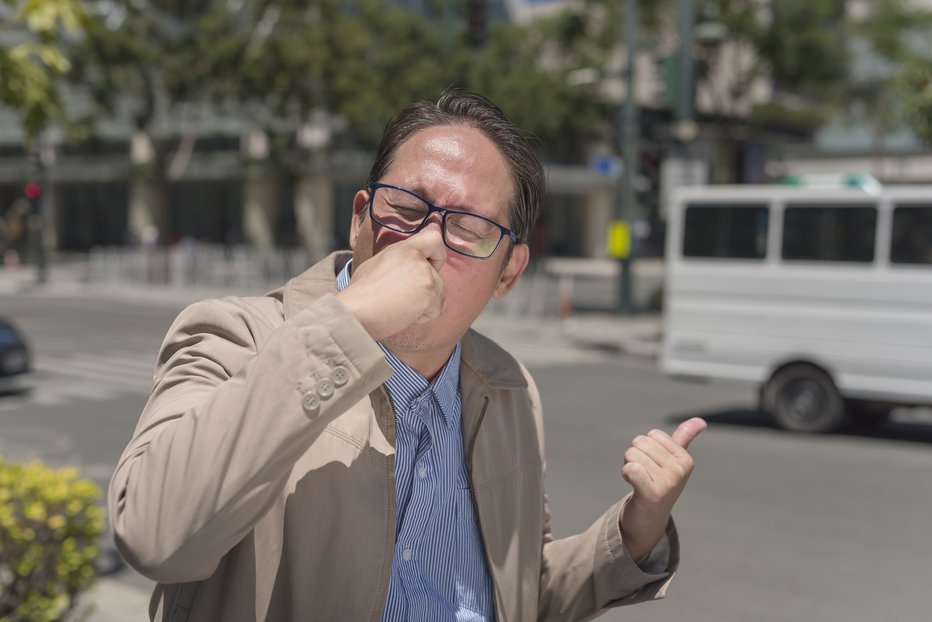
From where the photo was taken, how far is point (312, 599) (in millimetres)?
1596

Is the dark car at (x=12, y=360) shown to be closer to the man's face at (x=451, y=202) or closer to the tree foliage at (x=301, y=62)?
the man's face at (x=451, y=202)

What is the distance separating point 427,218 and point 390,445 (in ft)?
1.21

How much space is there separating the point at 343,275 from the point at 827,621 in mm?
4128

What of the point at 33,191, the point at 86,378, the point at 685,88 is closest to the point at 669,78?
the point at 685,88

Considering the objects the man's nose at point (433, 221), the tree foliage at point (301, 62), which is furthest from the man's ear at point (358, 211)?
the tree foliage at point (301, 62)

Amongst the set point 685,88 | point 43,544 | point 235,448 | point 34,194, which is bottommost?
point 43,544

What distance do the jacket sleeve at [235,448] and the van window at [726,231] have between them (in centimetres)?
917

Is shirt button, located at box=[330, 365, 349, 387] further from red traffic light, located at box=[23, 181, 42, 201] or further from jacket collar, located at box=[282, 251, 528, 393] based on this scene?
red traffic light, located at box=[23, 181, 42, 201]

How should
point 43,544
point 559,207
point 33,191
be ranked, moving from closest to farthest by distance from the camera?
point 43,544
point 33,191
point 559,207

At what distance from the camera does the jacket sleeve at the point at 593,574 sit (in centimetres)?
196

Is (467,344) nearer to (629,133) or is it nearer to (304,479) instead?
(304,479)

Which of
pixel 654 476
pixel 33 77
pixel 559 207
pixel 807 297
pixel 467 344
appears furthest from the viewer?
pixel 559 207

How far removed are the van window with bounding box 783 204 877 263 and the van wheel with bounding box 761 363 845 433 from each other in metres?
1.07

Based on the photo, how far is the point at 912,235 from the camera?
366 inches
